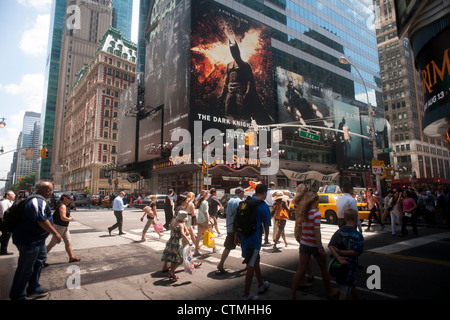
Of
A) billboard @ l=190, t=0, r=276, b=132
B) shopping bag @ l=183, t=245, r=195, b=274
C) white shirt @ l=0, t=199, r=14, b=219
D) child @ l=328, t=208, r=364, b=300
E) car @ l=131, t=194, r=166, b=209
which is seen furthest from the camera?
billboard @ l=190, t=0, r=276, b=132

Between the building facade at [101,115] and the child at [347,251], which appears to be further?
the building facade at [101,115]

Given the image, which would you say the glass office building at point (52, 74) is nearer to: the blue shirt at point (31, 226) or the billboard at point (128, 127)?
the billboard at point (128, 127)

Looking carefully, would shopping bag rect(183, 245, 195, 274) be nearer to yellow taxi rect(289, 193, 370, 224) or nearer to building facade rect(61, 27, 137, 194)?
yellow taxi rect(289, 193, 370, 224)

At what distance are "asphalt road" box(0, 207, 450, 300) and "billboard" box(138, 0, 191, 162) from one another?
24.2m

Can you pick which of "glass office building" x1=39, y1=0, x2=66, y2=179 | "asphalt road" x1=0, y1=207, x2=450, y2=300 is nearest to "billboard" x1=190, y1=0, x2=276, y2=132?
"asphalt road" x1=0, y1=207, x2=450, y2=300

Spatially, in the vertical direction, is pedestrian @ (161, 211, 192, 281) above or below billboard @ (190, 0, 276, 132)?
below

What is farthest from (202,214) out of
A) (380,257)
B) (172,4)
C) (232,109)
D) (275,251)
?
(172,4)

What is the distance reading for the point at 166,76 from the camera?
36125 millimetres

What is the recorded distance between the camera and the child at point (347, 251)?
346 cm

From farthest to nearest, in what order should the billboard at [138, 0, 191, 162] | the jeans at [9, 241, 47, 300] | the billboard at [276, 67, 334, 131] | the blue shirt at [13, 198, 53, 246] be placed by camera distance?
1. the billboard at [276, 67, 334, 131]
2. the billboard at [138, 0, 191, 162]
3. the blue shirt at [13, 198, 53, 246]
4. the jeans at [9, 241, 47, 300]

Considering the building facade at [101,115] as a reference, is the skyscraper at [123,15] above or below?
above

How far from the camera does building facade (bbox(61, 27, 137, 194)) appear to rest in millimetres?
65625

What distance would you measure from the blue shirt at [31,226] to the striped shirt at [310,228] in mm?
4389

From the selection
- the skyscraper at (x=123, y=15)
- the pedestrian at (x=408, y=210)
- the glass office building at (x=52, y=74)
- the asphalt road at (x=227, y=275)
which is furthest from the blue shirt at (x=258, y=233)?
the skyscraper at (x=123, y=15)
